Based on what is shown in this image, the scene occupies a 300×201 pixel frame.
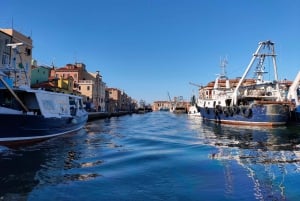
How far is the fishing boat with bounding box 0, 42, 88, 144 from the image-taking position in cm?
1980

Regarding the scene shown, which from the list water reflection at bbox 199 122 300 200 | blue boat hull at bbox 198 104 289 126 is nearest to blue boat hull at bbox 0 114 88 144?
water reflection at bbox 199 122 300 200

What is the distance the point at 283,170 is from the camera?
45.4ft

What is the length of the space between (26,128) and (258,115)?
1361 inches

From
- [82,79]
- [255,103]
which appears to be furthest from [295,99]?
[82,79]

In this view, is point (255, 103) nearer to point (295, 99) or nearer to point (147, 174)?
point (295, 99)

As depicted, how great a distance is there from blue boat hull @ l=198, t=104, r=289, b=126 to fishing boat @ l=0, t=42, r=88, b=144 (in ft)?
92.0

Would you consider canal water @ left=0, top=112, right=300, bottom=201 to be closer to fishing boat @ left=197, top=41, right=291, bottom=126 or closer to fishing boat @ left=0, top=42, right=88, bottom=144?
fishing boat @ left=0, top=42, right=88, bottom=144

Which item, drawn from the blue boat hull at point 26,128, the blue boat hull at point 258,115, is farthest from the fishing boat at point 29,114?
the blue boat hull at point 258,115

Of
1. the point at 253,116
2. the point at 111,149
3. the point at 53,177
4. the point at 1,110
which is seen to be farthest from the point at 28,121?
the point at 253,116

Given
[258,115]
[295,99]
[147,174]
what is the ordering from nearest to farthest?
[147,174], [258,115], [295,99]

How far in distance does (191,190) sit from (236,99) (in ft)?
153

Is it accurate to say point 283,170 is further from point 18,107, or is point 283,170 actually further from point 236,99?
point 236,99

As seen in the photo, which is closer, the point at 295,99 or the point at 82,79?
the point at 295,99

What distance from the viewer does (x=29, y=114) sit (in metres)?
21.1
